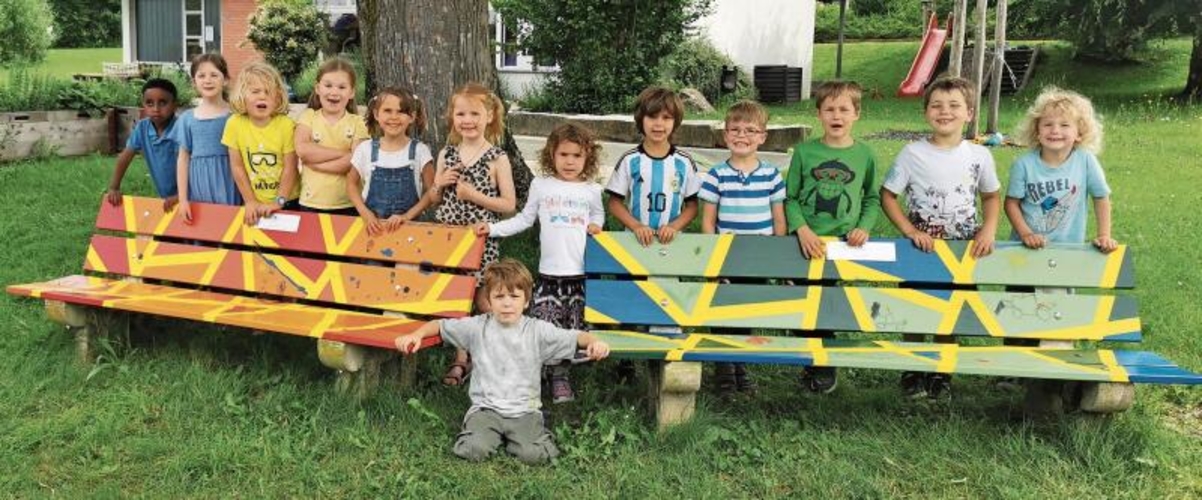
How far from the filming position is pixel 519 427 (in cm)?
388

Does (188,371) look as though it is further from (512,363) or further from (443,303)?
(512,363)

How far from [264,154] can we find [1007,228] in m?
5.05

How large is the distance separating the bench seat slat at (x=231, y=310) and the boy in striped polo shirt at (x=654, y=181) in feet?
3.51

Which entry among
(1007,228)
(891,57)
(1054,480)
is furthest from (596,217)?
(891,57)

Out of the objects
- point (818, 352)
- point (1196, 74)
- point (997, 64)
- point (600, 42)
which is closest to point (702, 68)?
point (600, 42)

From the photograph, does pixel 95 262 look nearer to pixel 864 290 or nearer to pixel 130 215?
pixel 130 215

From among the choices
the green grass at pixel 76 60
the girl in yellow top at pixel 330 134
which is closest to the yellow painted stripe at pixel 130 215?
the girl in yellow top at pixel 330 134

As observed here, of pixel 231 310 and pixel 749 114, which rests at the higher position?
pixel 749 114

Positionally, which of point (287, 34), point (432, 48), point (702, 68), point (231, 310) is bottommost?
point (231, 310)

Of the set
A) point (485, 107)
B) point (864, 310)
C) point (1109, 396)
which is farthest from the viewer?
point (485, 107)

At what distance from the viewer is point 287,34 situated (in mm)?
21031

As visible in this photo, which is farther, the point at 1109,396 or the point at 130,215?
the point at 130,215

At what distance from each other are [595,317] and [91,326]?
2466 mm

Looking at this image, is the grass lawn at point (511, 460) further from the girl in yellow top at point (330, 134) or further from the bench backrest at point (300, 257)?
the girl in yellow top at point (330, 134)
